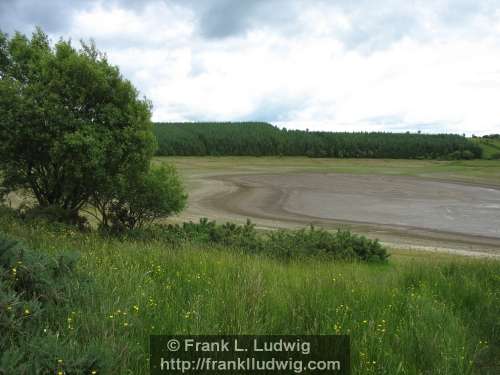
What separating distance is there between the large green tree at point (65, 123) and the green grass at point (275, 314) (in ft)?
30.7

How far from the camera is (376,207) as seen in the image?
→ 134 feet

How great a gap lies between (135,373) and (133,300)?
1111mm

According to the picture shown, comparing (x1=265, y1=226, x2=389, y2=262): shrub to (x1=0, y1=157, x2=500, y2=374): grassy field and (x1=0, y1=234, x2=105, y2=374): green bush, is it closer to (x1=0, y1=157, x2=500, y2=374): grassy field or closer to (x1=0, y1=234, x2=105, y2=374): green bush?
(x1=0, y1=157, x2=500, y2=374): grassy field

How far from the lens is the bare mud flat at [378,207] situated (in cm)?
2852

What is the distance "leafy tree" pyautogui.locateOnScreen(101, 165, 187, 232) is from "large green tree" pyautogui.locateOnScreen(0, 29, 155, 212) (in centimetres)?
108

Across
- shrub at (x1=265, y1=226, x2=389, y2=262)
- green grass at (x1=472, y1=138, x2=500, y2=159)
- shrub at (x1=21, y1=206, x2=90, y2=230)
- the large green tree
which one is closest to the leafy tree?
the large green tree

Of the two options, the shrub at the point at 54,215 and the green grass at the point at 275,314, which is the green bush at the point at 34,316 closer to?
the green grass at the point at 275,314

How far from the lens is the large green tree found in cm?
1496

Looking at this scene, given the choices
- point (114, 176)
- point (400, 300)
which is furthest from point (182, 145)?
point (400, 300)

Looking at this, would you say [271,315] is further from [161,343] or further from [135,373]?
[135,373]

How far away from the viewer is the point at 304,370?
4.08m

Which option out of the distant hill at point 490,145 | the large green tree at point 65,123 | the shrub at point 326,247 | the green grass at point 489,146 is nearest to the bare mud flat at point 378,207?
the shrub at point 326,247

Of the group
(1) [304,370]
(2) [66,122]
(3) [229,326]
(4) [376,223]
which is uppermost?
(2) [66,122]

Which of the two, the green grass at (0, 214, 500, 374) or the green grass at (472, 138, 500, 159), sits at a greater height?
the green grass at (472, 138, 500, 159)
